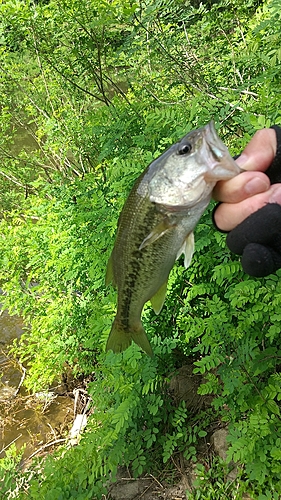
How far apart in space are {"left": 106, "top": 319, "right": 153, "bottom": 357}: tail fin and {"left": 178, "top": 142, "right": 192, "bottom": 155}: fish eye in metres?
1.07

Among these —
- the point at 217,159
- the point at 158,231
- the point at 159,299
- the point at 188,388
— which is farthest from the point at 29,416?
the point at 217,159

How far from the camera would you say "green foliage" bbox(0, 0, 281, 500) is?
2.71 m

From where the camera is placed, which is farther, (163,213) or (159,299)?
(159,299)

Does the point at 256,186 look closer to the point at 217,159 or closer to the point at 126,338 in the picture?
the point at 217,159

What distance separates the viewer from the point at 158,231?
1656 mm

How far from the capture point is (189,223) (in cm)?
158

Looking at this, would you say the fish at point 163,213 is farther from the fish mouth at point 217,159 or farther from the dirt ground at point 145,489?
the dirt ground at point 145,489

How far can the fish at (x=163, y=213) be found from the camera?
144 cm

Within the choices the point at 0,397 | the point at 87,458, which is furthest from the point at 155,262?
the point at 0,397

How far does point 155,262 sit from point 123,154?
7.33 ft

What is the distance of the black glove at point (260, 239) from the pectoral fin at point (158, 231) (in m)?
0.31

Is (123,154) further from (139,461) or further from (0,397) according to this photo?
(0,397)

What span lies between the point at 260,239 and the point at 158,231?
462 mm

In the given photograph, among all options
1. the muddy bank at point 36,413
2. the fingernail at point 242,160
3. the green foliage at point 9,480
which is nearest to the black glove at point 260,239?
the fingernail at point 242,160
